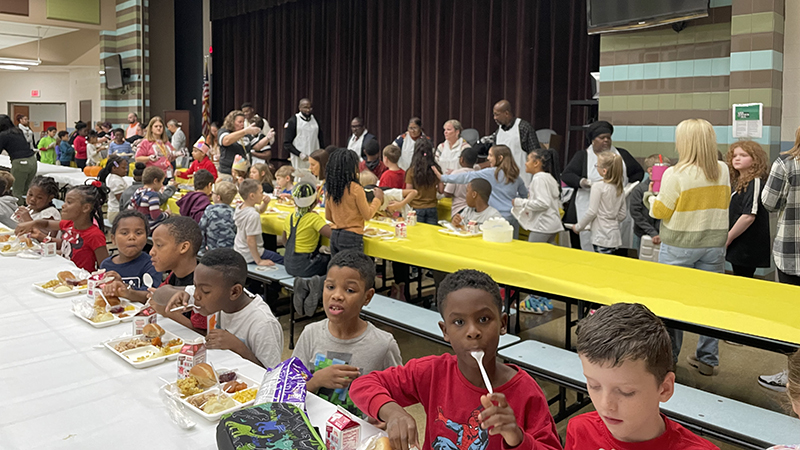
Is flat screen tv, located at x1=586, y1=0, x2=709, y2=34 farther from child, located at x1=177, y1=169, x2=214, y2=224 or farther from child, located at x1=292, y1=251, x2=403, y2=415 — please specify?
child, located at x1=292, y1=251, x2=403, y2=415

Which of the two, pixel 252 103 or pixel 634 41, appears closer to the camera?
pixel 634 41

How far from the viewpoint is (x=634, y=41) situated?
6414 mm

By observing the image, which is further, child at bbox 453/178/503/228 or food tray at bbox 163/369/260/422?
child at bbox 453/178/503/228

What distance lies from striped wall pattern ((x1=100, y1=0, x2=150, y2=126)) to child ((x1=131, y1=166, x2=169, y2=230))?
9.91 meters

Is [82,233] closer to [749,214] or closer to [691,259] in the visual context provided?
[691,259]

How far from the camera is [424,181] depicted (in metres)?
5.68

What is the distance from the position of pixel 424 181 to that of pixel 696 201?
2591 millimetres

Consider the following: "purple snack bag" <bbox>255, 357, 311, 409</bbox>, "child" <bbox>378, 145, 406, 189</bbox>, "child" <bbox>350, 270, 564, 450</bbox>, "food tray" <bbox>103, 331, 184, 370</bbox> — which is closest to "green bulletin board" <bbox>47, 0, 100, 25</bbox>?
"child" <bbox>378, 145, 406, 189</bbox>

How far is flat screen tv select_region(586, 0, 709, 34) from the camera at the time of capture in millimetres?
5699

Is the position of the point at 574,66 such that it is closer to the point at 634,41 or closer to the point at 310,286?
the point at 634,41

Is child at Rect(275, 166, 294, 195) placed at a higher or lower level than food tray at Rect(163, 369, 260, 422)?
higher

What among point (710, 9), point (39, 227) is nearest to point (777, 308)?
point (710, 9)

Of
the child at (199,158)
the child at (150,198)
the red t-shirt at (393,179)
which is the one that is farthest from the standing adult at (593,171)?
the child at (199,158)

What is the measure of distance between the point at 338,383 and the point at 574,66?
7461mm
